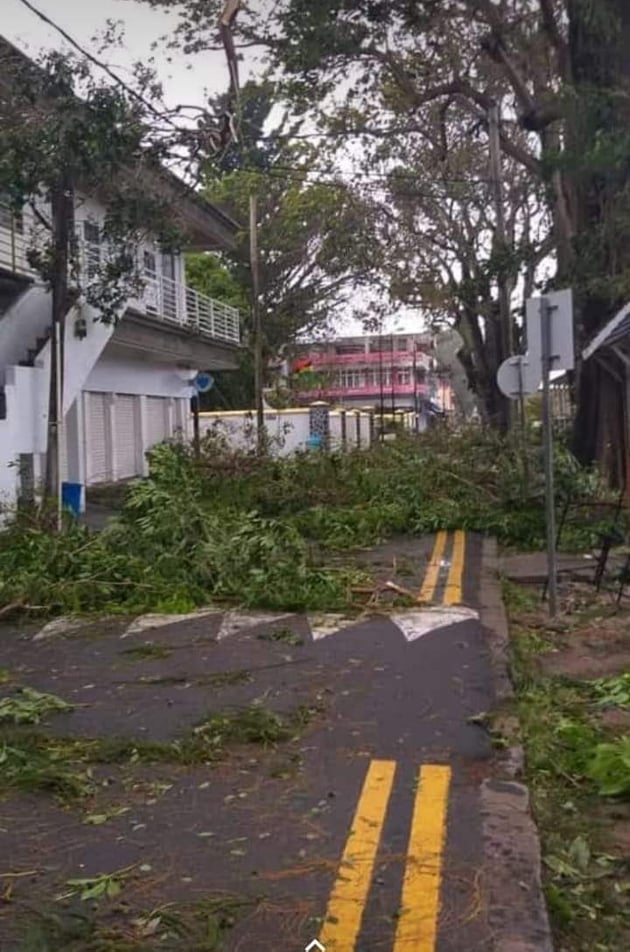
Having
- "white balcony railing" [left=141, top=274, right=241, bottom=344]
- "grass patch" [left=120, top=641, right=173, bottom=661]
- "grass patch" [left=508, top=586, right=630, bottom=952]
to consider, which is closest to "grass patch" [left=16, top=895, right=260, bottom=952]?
"grass patch" [left=508, top=586, right=630, bottom=952]

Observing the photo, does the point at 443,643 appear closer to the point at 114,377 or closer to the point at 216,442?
the point at 216,442

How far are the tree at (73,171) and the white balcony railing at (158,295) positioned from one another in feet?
1.81

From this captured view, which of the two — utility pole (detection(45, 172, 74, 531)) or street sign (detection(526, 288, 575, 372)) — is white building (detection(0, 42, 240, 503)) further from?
street sign (detection(526, 288, 575, 372))

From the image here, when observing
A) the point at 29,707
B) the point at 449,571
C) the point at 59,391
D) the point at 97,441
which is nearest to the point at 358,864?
the point at 29,707

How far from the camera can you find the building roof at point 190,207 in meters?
13.4

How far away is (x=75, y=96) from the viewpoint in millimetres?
12766

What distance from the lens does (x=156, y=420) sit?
28844mm

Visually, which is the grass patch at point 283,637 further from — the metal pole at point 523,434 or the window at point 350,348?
the window at point 350,348

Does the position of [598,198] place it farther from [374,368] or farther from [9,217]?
[374,368]

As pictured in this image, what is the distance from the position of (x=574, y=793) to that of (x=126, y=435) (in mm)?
21496

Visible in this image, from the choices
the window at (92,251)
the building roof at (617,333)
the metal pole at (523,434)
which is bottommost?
the metal pole at (523,434)

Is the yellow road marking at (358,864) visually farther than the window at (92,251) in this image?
No

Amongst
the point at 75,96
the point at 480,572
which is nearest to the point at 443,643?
the point at 480,572

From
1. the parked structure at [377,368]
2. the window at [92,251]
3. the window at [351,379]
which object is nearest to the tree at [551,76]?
the window at [92,251]
